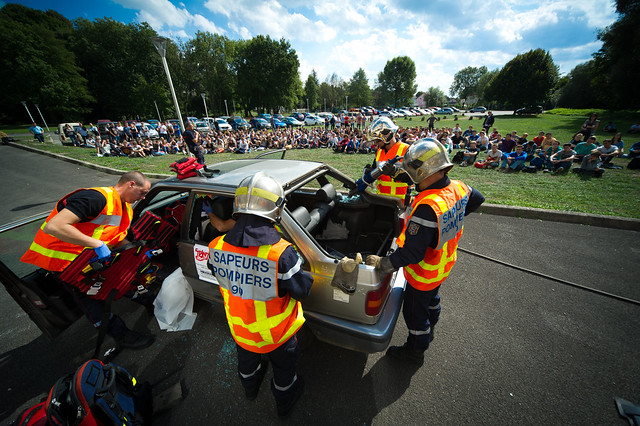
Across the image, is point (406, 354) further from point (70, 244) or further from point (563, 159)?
point (563, 159)

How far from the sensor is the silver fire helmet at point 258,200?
147 cm

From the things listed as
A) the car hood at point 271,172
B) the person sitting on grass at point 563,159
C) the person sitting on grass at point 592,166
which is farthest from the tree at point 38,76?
the person sitting on grass at point 592,166

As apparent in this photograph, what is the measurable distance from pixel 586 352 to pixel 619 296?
1.24 metres

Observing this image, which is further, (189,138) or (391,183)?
(189,138)

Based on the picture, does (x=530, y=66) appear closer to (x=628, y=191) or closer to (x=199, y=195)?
(x=628, y=191)

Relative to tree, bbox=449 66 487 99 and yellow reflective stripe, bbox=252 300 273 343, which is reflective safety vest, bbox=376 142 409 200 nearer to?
yellow reflective stripe, bbox=252 300 273 343

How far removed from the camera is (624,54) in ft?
67.3

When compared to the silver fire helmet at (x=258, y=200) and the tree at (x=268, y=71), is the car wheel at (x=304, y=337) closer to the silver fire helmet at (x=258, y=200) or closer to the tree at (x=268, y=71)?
the silver fire helmet at (x=258, y=200)

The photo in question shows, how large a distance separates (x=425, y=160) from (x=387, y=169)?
1530 millimetres

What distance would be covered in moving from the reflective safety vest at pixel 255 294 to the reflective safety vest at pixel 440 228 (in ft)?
3.41

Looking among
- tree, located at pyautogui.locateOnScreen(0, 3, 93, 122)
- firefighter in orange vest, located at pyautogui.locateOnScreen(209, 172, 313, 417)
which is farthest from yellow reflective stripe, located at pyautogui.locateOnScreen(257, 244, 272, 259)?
tree, located at pyautogui.locateOnScreen(0, 3, 93, 122)

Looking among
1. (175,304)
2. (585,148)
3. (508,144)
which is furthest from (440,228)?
(508,144)

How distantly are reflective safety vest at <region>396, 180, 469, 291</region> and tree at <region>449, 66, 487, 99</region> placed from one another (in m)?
105

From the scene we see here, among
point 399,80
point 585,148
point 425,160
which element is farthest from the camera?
point 399,80
